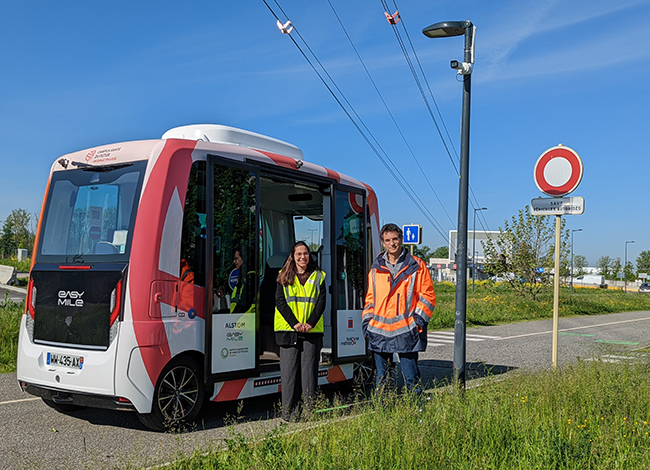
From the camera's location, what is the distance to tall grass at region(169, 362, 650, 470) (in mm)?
4164

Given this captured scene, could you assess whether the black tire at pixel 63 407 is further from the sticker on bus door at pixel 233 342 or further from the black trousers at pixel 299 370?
the black trousers at pixel 299 370

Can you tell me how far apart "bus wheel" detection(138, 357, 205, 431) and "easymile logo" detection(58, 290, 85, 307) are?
40.1 inches

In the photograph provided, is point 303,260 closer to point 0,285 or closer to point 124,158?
point 124,158

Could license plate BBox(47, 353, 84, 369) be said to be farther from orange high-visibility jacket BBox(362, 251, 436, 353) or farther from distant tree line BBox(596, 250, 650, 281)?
distant tree line BBox(596, 250, 650, 281)

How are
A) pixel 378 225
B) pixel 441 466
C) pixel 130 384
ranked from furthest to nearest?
pixel 378 225
pixel 130 384
pixel 441 466

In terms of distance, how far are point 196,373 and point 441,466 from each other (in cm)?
276

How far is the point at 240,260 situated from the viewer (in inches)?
259

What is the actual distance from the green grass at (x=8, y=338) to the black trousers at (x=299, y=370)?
4.99 metres

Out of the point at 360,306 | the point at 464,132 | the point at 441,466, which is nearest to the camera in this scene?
the point at 441,466

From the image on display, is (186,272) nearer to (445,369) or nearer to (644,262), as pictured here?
(445,369)

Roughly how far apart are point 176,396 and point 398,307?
2.22 meters

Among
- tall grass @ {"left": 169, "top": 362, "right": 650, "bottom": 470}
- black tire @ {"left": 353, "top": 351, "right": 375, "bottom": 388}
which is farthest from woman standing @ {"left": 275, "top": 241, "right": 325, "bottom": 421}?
black tire @ {"left": 353, "top": 351, "right": 375, "bottom": 388}

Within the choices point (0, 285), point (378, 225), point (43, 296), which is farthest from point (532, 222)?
point (43, 296)

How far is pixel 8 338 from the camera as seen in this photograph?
32.8ft
